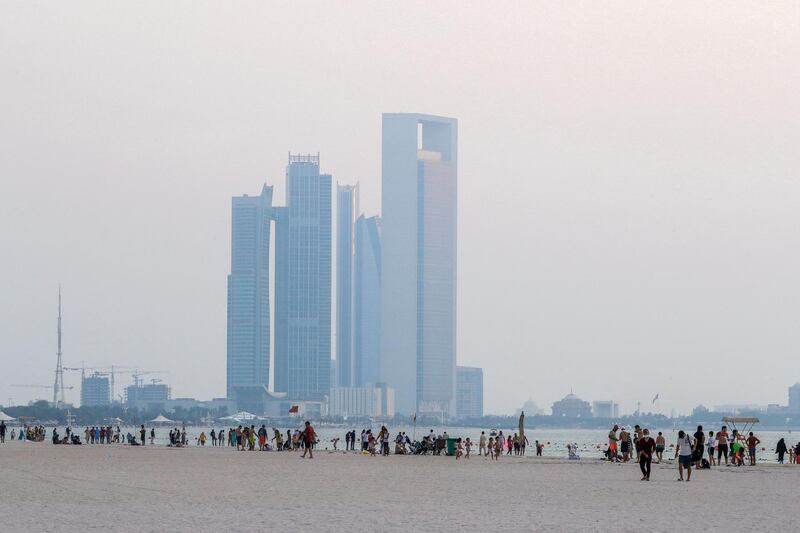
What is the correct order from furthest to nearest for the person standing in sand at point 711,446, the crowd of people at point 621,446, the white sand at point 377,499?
the person standing in sand at point 711,446 < the crowd of people at point 621,446 < the white sand at point 377,499

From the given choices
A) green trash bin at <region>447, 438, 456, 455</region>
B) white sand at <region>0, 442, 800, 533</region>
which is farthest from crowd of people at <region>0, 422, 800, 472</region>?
white sand at <region>0, 442, 800, 533</region>

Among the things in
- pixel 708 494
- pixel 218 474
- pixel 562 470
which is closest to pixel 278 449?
pixel 562 470

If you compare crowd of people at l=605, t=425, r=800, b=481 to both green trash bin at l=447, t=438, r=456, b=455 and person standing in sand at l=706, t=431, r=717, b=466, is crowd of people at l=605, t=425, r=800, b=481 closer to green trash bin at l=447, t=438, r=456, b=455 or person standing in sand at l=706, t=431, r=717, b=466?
person standing in sand at l=706, t=431, r=717, b=466

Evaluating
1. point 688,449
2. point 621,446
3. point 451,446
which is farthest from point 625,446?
point 688,449

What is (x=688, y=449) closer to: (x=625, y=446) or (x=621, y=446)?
(x=625, y=446)

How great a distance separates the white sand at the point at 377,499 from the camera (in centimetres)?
1923

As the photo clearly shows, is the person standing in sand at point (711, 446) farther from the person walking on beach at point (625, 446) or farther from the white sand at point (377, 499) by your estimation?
the white sand at point (377, 499)

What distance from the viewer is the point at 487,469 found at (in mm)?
40844

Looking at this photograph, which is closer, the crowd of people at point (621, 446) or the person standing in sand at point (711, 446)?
the crowd of people at point (621, 446)

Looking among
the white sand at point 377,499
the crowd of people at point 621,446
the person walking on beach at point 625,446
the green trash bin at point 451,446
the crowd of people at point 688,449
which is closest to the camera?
the white sand at point 377,499

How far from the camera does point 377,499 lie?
80.1ft

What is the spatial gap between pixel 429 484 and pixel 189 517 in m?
11.6

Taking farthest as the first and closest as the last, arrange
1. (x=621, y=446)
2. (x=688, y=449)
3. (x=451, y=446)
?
1. (x=451, y=446)
2. (x=621, y=446)
3. (x=688, y=449)

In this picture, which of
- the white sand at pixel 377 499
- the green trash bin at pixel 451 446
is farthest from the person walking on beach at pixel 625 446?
the green trash bin at pixel 451 446
